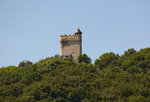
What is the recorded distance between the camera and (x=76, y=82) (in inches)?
2213

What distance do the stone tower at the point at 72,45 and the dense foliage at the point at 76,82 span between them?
57.3 inches

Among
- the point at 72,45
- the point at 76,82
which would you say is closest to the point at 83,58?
the point at 72,45

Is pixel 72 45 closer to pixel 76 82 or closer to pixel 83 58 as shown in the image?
pixel 83 58

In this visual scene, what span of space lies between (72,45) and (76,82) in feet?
49.4

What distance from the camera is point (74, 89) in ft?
175

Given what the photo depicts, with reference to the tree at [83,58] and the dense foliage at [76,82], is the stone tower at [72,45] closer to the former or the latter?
the tree at [83,58]

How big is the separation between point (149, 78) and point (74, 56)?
705 inches

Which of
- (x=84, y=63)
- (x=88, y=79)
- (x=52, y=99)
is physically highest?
(x=84, y=63)

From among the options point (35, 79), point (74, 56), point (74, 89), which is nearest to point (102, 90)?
point (74, 89)

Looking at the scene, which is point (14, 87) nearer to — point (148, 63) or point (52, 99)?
point (52, 99)

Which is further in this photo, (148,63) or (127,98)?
(148,63)

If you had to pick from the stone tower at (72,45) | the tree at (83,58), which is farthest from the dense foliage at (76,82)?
the stone tower at (72,45)

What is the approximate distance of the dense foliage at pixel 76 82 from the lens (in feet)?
167

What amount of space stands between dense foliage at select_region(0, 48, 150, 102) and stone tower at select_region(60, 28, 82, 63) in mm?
1455
